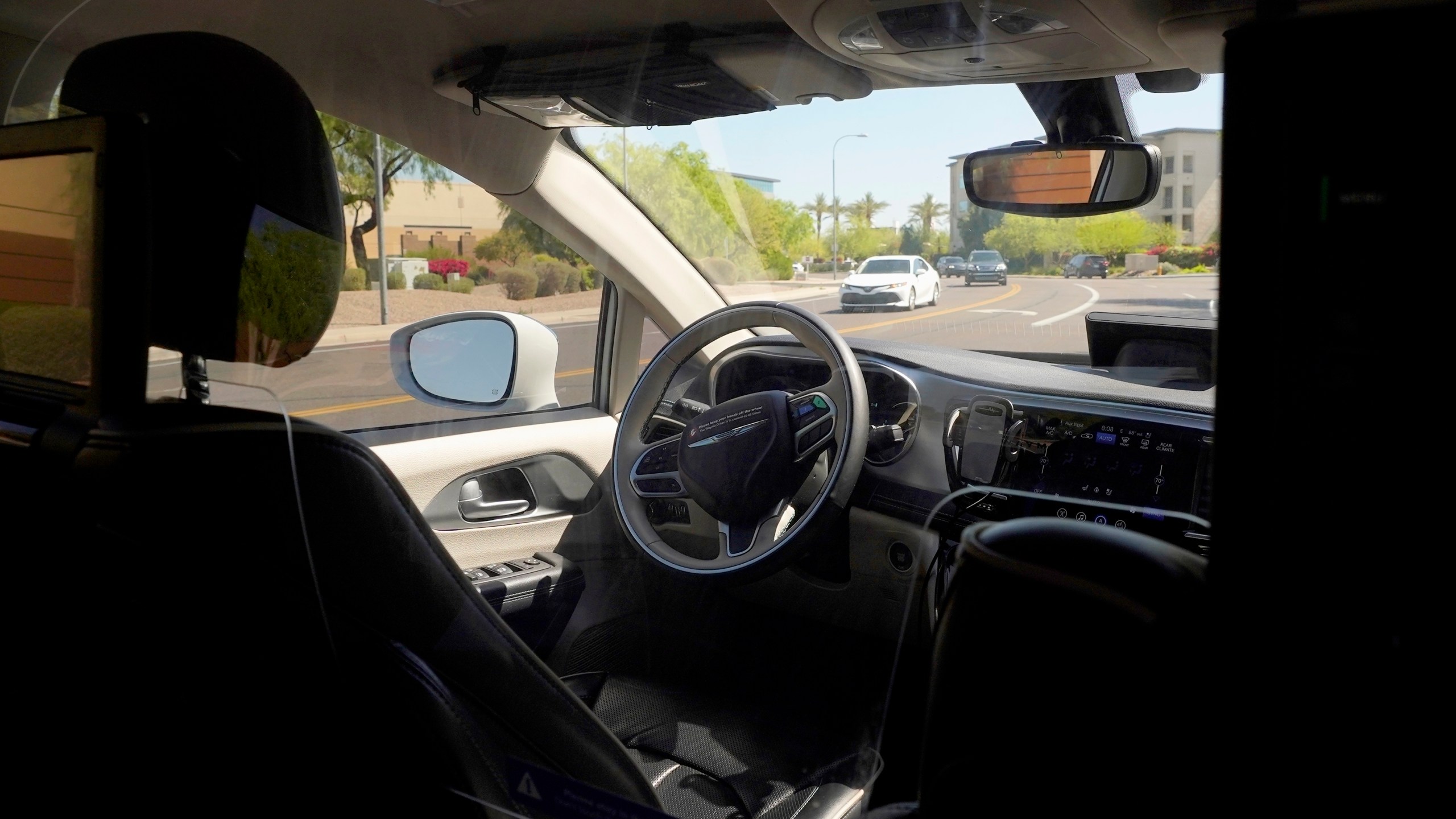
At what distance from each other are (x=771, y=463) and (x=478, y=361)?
2.53ft

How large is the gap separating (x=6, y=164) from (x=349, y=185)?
41 cm

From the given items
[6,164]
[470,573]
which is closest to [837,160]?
[6,164]

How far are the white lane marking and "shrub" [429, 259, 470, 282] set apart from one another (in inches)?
36.5

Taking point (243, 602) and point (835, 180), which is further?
point (835, 180)

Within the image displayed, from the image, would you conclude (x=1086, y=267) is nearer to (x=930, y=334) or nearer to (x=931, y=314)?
(x=931, y=314)

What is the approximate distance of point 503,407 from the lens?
2561mm

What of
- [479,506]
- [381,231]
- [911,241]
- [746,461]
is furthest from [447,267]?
[746,461]

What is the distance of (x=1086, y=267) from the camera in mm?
1341

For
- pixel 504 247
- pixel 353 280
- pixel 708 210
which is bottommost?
pixel 353 280

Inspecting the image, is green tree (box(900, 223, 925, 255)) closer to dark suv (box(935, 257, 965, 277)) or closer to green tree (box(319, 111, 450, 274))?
dark suv (box(935, 257, 965, 277))

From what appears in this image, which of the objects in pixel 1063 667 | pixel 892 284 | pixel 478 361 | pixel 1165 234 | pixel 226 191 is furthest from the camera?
pixel 478 361

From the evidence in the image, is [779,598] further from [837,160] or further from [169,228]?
[169,228]

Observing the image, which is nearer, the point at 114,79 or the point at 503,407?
the point at 114,79

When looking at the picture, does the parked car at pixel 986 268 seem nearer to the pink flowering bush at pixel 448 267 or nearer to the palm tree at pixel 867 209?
the palm tree at pixel 867 209
